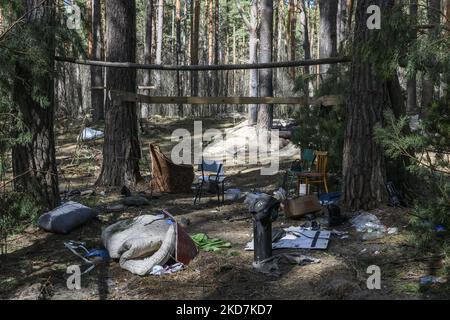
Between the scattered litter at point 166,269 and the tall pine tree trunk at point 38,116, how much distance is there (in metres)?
2.17

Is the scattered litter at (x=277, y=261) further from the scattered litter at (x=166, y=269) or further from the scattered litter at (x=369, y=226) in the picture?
the scattered litter at (x=369, y=226)

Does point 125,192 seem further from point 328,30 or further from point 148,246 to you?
point 328,30

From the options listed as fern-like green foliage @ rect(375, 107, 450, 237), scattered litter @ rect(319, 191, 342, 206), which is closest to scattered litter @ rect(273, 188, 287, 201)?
scattered litter @ rect(319, 191, 342, 206)

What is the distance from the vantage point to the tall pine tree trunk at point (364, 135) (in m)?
7.00

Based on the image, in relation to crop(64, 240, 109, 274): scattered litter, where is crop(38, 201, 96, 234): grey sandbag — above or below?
above

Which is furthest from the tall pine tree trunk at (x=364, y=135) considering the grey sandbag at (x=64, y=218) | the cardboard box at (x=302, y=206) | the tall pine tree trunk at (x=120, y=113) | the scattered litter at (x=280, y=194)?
the tall pine tree trunk at (x=120, y=113)

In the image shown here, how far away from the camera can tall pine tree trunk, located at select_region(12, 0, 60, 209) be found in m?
6.50

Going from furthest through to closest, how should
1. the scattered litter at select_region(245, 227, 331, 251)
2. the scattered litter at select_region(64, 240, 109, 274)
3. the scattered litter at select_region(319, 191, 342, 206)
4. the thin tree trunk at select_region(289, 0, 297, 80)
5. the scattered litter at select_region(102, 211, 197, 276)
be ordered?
the thin tree trunk at select_region(289, 0, 297, 80) < the scattered litter at select_region(319, 191, 342, 206) < the scattered litter at select_region(245, 227, 331, 251) < the scattered litter at select_region(64, 240, 109, 274) < the scattered litter at select_region(102, 211, 197, 276)

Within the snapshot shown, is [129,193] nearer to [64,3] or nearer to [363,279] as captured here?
[64,3]

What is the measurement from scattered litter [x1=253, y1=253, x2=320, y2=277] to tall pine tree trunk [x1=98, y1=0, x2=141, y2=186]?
478cm

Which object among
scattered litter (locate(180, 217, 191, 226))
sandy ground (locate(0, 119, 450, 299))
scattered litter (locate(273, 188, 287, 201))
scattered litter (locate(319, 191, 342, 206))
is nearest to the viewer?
sandy ground (locate(0, 119, 450, 299))

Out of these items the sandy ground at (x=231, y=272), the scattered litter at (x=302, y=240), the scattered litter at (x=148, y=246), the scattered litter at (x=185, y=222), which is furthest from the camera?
the scattered litter at (x=185, y=222)

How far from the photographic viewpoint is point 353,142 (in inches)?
282

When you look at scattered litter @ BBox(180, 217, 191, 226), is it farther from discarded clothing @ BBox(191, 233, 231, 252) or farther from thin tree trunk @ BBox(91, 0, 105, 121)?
thin tree trunk @ BBox(91, 0, 105, 121)
